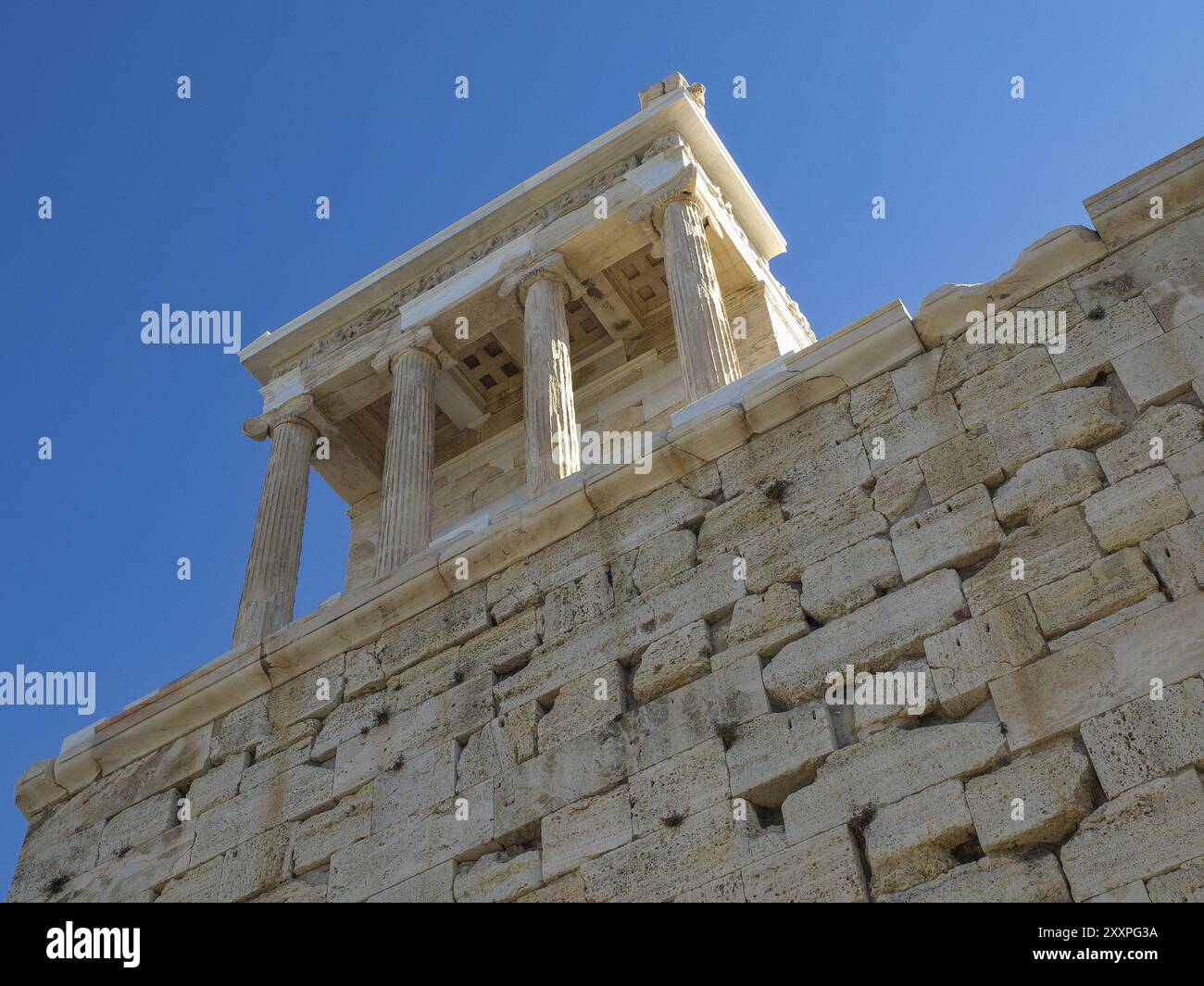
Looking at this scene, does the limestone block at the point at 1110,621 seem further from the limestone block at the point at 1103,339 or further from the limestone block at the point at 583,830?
the limestone block at the point at 583,830

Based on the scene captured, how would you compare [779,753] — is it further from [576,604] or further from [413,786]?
[413,786]

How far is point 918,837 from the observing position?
6.54 m

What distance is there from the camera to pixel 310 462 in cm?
1517

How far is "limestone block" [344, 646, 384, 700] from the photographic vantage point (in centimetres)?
973

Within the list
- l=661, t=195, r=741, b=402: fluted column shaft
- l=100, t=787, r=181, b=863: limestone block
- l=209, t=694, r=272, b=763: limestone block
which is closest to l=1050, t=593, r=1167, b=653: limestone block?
l=661, t=195, r=741, b=402: fluted column shaft

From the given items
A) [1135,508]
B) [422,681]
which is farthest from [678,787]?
[1135,508]

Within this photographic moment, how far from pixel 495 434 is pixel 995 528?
8.76 metres

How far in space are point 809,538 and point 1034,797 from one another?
237 centimetres

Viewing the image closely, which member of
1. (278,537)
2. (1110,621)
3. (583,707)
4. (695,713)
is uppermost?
(278,537)

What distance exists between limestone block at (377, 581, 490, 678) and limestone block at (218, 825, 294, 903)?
4.24 feet

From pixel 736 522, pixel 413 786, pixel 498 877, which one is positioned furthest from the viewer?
pixel 736 522
